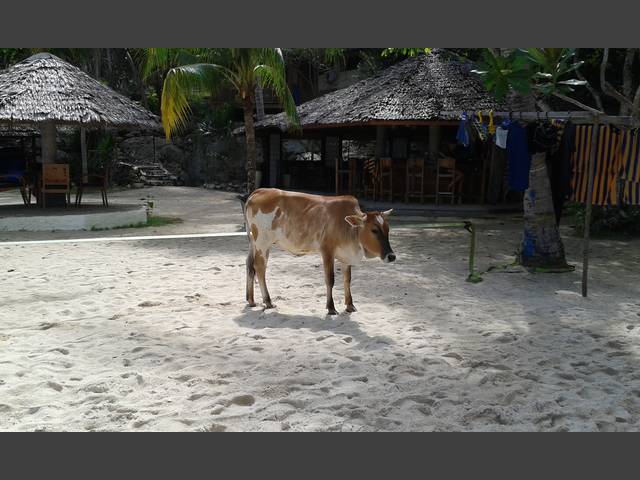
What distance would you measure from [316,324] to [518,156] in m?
4.03

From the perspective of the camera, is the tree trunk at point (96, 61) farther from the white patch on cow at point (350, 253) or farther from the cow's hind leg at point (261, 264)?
the white patch on cow at point (350, 253)

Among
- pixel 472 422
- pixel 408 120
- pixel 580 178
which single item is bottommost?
pixel 472 422

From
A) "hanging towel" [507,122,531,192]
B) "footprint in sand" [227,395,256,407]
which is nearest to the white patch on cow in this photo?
"footprint in sand" [227,395,256,407]

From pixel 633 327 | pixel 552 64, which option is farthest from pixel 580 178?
pixel 633 327

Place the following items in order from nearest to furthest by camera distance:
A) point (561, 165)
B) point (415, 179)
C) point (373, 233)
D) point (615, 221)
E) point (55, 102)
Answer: point (373, 233), point (561, 165), point (615, 221), point (55, 102), point (415, 179)

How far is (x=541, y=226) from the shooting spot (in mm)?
8336

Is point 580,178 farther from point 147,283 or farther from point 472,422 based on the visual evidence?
point 147,283

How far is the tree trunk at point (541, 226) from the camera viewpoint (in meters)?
8.25

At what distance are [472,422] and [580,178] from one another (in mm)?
5380

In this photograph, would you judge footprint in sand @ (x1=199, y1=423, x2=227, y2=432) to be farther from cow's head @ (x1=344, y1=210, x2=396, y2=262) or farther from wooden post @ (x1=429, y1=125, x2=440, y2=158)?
wooden post @ (x1=429, y1=125, x2=440, y2=158)

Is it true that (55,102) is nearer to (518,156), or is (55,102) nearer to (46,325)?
(46,325)

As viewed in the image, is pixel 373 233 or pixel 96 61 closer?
pixel 373 233

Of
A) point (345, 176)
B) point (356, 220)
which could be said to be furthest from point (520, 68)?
point (345, 176)

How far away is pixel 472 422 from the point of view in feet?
12.1
